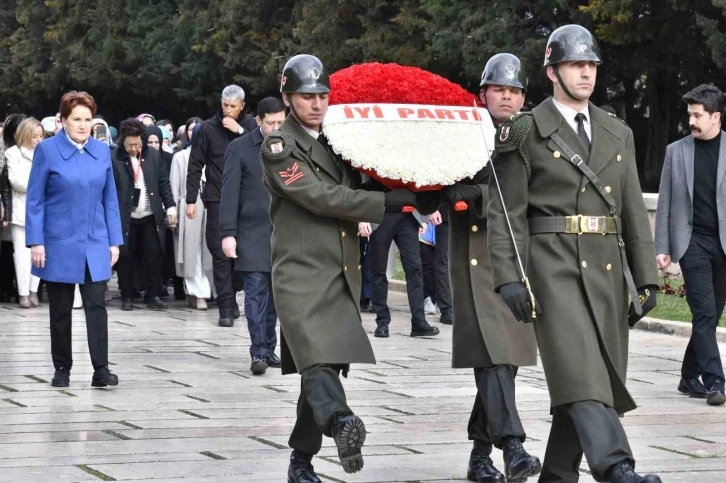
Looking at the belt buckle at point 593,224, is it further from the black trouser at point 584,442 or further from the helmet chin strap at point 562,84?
the black trouser at point 584,442

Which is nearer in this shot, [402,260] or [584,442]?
[584,442]

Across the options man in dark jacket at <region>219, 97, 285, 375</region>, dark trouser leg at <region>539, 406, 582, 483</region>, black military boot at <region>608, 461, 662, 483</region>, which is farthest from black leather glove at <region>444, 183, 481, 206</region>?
man in dark jacket at <region>219, 97, 285, 375</region>

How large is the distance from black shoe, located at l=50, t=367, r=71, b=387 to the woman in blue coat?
186mm

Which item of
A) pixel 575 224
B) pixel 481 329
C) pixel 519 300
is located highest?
pixel 575 224

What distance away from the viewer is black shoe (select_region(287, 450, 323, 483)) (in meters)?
6.48

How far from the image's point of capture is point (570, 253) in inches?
234

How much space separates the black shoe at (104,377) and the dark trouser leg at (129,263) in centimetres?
590

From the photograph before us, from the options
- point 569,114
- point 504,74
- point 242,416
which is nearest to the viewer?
point 569,114

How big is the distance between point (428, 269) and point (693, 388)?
17.9ft

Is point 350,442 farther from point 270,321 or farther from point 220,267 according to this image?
point 220,267

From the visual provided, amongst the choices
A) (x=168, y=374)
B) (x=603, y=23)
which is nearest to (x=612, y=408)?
(x=168, y=374)

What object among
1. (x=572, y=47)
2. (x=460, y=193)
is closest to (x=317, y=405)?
(x=460, y=193)

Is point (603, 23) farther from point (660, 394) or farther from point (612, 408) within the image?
point (612, 408)

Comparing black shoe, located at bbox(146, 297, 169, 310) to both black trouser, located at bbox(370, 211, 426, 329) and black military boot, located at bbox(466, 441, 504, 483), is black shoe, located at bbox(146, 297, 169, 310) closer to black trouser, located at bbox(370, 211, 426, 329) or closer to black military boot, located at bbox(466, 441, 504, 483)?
black trouser, located at bbox(370, 211, 426, 329)
